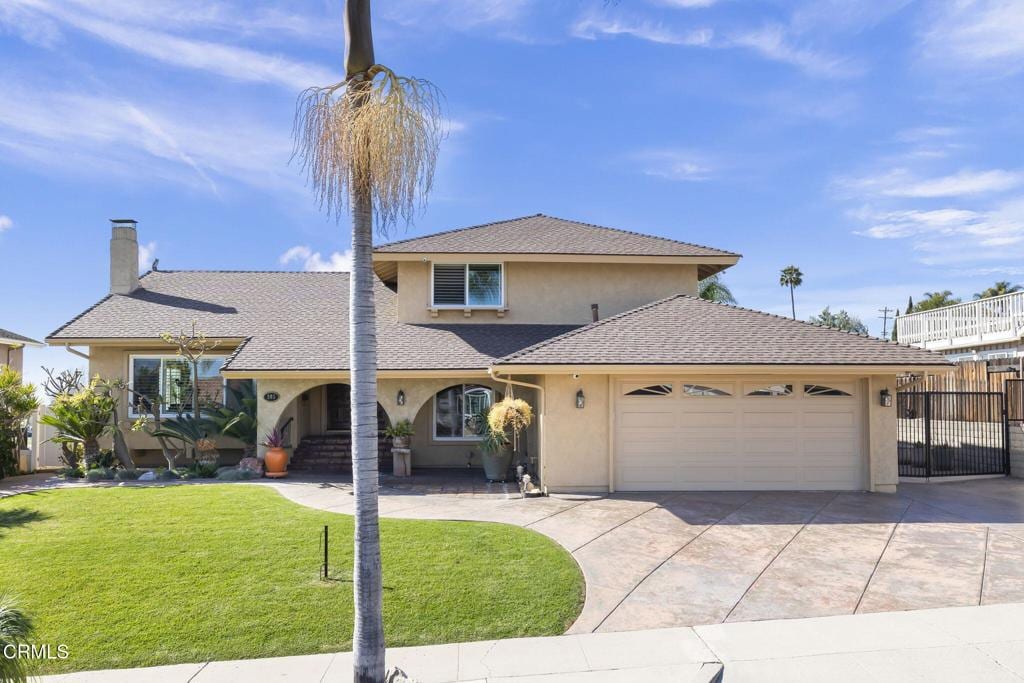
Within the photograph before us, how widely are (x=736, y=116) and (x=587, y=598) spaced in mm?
12573

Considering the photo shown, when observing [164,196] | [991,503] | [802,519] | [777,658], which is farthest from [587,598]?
[164,196]

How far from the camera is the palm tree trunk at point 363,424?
175 inches

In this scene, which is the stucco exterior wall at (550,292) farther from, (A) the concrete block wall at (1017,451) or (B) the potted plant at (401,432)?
(A) the concrete block wall at (1017,451)

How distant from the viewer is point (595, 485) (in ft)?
39.8

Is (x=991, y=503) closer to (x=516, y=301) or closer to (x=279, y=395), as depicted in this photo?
(x=516, y=301)

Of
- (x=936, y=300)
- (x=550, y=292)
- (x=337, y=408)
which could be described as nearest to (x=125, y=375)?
(x=337, y=408)

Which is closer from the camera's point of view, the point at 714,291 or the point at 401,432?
the point at 401,432

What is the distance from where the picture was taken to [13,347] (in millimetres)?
20312

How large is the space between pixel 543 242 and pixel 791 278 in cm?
5604

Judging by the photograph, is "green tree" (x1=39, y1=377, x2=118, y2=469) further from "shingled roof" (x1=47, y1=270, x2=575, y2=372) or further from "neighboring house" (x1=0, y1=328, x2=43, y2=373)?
"neighboring house" (x1=0, y1=328, x2=43, y2=373)

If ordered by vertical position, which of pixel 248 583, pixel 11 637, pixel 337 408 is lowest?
pixel 248 583

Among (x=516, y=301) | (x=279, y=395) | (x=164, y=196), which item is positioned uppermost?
(x=164, y=196)

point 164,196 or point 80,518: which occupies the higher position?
point 164,196

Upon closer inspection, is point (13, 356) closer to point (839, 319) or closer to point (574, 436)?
point (574, 436)
